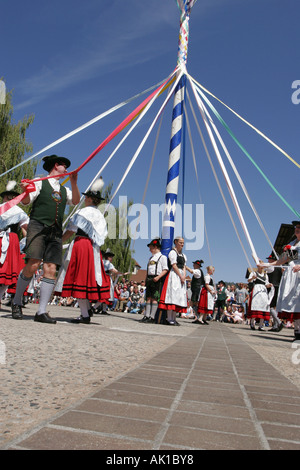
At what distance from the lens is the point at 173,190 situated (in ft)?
26.2

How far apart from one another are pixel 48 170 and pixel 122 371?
3513 millimetres

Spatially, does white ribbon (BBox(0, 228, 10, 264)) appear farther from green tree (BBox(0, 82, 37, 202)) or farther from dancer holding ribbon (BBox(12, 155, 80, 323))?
green tree (BBox(0, 82, 37, 202))

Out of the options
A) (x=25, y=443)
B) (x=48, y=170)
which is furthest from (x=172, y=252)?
(x=25, y=443)

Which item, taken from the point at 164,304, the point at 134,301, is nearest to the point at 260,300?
the point at 164,304

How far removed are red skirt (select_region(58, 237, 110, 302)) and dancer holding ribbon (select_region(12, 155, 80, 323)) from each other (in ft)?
1.55

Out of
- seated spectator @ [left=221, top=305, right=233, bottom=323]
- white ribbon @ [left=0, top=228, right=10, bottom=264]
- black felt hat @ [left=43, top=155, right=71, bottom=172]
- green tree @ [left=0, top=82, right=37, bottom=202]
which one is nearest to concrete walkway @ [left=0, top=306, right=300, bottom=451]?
black felt hat @ [left=43, top=155, right=71, bottom=172]

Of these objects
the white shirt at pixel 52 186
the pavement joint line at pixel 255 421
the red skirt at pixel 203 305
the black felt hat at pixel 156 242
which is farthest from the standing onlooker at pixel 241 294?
the pavement joint line at pixel 255 421

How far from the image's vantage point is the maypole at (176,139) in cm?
793

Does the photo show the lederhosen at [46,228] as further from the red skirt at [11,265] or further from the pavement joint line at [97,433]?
the pavement joint line at [97,433]

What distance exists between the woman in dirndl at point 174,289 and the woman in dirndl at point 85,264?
2300 mm

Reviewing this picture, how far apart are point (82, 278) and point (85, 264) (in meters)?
0.19

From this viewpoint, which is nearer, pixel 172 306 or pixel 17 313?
pixel 17 313
